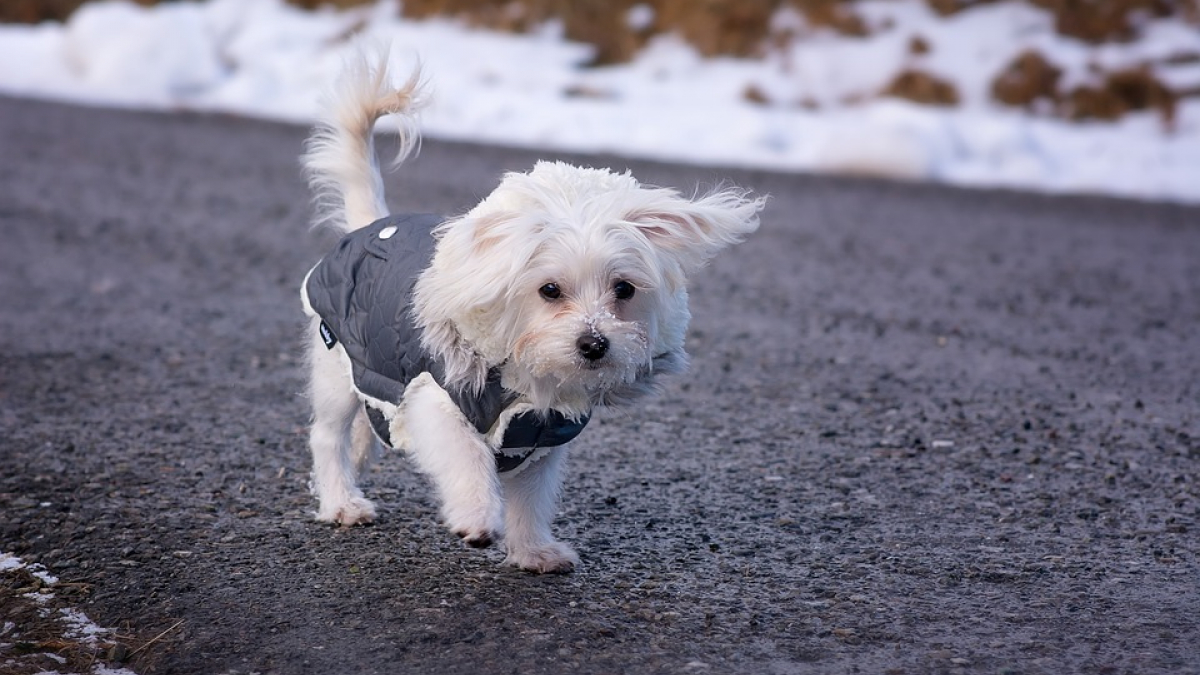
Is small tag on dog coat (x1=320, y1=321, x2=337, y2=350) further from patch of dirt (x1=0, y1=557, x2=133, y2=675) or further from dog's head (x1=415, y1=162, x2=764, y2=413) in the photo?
patch of dirt (x1=0, y1=557, x2=133, y2=675)

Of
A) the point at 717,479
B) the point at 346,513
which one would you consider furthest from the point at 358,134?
the point at 717,479

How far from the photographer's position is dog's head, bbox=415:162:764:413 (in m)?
3.97

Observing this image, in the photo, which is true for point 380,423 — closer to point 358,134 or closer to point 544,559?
point 544,559

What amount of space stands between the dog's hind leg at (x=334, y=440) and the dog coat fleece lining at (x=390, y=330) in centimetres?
15

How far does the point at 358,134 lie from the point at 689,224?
1.50 metres

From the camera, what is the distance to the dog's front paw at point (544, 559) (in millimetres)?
4453

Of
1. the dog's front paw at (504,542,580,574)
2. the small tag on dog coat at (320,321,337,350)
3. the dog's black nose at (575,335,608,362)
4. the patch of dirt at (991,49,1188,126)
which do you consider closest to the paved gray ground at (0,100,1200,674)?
the dog's front paw at (504,542,580,574)

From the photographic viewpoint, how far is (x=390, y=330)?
443 cm

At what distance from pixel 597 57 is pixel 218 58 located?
16.3 feet

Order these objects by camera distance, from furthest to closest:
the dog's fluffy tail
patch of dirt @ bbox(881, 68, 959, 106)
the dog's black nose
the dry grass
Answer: patch of dirt @ bbox(881, 68, 959, 106), the dry grass, the dog's fluffy tail, the dog's black nose

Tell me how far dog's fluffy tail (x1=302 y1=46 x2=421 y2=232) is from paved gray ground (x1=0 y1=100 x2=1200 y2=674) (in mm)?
383

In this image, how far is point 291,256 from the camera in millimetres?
9562

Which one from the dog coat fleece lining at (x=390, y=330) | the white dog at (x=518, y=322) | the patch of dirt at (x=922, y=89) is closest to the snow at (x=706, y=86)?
the patch of dirt at (x=922, y=89)

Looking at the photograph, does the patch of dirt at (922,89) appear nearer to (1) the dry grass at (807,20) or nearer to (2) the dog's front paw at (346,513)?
(1) the dry grass at (807,20)
